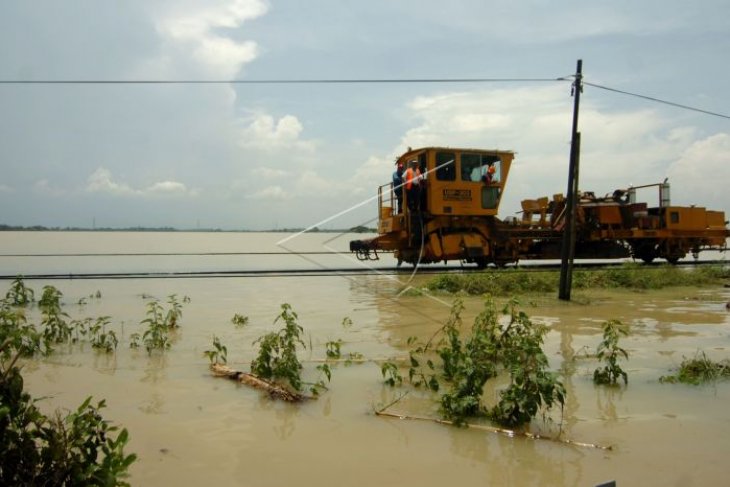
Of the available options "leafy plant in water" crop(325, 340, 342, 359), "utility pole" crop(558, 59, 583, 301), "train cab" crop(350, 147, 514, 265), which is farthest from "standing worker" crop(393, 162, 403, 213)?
"leafy plant in water" crop(325, 340, 342, 359)

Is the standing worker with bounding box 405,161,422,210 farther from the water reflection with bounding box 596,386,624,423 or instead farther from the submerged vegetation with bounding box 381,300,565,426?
the water reflection with bounding box 596,386,624,423

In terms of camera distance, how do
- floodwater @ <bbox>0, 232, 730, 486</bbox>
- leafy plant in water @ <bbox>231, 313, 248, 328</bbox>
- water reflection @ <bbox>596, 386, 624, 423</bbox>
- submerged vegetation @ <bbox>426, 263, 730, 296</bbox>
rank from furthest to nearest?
1. submerged vegetation @ <bbox>426, 263, 730, 296</bbox>
2. leafy plant in water @ <bbox>231, 313, 248, 328</bbox>
3. water reflection @ <bbox>596, 386, 624, 423</bbox>
4. floodwater @ <bbox>0, 232, 730, 486</bbox>

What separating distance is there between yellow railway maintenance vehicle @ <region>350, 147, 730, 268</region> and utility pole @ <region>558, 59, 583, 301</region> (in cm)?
342

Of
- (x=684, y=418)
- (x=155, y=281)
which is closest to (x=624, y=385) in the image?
(x=684, y=418)

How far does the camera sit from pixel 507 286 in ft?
40.9

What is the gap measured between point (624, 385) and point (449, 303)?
5.66 meters

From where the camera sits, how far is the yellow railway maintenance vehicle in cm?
1483

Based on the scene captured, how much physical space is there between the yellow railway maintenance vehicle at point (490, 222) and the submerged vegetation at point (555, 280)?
1263 mm

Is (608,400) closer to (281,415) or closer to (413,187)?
(281,415)

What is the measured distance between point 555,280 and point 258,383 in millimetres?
9662

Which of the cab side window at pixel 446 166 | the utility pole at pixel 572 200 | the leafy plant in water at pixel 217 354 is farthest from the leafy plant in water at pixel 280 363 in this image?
the cab side window at pixel 446 166

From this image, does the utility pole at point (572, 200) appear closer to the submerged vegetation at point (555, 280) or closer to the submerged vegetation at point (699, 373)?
the submerged vegetation at point (555, 280)

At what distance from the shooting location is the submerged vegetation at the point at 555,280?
1220 centimetres

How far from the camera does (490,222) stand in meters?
15.8
